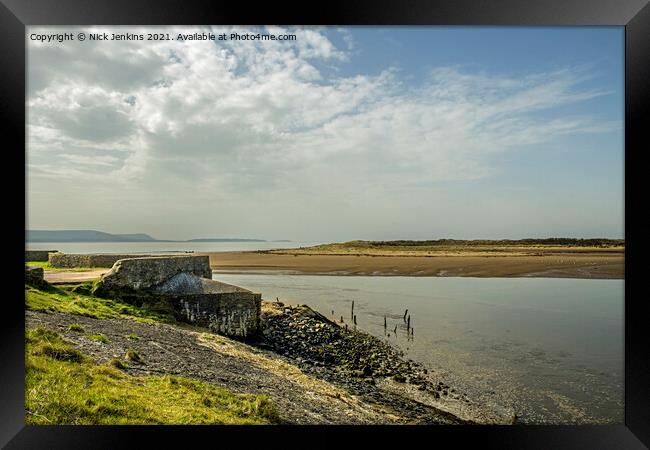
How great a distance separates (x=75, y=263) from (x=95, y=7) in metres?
10.1

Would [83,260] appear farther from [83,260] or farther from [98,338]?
[98,338]

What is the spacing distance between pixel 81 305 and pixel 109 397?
4.47m

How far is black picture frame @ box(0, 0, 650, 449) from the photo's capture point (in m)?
3.74

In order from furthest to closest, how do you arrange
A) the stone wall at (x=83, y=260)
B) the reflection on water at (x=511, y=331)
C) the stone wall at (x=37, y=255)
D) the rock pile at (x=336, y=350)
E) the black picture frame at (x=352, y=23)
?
1. the stone wall at (x=37, y=255)
2. the stone wall at (x=83, y=260)
3. the rock pile at (x=336, y=350)
4. the reflection on water at (x=511, y=331)
5. the black picture frame at (x=352, y=23)

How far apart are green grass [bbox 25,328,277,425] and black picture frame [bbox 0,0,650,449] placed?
0.42 ft

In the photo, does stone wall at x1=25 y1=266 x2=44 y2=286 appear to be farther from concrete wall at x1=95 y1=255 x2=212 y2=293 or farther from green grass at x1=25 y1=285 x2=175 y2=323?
concrete wall at x1=95 y1=255 x2=212 y2=293

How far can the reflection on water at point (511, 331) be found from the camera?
738 cm

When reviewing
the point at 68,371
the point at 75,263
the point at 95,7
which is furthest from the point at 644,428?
the point at 75,263

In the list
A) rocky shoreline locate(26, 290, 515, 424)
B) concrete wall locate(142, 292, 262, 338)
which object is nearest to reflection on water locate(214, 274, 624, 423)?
rocky shoreline locate(26, 290, 515, 424)

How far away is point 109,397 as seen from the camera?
4047mm

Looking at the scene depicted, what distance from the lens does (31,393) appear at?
3.92m

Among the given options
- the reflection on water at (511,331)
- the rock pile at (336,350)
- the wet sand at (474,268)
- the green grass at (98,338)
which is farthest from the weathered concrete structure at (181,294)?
the wet sand at (474,268)

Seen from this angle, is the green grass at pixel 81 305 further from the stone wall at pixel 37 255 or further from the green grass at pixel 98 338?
the stone wall at pixel 37 255

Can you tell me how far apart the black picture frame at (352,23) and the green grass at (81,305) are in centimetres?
346
